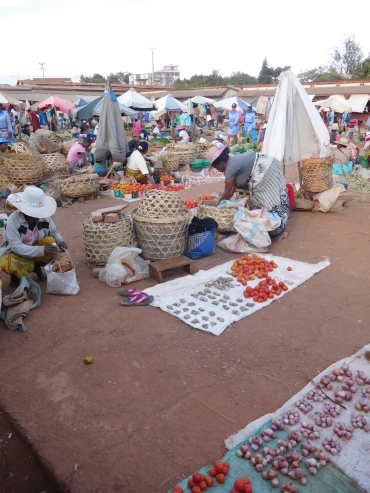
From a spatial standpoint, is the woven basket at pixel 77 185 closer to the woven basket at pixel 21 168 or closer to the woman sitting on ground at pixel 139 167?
the woven basket at pixel 21 168

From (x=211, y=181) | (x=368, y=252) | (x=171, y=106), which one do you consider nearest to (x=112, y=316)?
(x=368, y=252)

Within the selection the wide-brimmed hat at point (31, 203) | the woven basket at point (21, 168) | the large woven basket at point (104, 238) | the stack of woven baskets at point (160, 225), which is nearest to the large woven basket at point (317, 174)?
the stack of woven baskets at point (160, 225)

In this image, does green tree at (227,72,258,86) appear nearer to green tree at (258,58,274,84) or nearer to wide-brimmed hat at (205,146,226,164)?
green tree at (258,58,274,84)

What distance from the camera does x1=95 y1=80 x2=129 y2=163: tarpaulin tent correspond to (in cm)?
916

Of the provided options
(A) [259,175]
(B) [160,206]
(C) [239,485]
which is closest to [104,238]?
(B) [160,206]

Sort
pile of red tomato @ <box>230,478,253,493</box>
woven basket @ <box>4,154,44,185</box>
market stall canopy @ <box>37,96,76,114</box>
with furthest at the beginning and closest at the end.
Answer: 1. market stall canopy @ <box>37,96,76,114</box>
2. woven basket @ <box>4,154,44,185</box>
3. pile of red tomato @ <box>230,478,253,493</box>

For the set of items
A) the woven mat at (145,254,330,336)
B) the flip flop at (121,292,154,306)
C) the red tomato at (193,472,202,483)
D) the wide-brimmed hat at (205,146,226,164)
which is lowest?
the woven mat at (145,254,330,336)

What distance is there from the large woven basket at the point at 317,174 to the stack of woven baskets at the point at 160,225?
3342 mm

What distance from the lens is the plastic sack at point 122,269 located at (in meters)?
4.33

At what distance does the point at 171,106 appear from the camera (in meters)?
20.2

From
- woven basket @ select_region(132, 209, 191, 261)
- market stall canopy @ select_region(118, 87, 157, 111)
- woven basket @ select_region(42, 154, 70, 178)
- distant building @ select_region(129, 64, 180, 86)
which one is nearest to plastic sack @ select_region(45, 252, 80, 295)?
woven basket @ select_region(132, 209, 191, 261)

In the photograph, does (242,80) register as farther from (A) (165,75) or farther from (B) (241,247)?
(B) (241,247)

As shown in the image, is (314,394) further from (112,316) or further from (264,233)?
(264,233)

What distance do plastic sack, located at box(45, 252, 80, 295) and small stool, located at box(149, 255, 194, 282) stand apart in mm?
913
